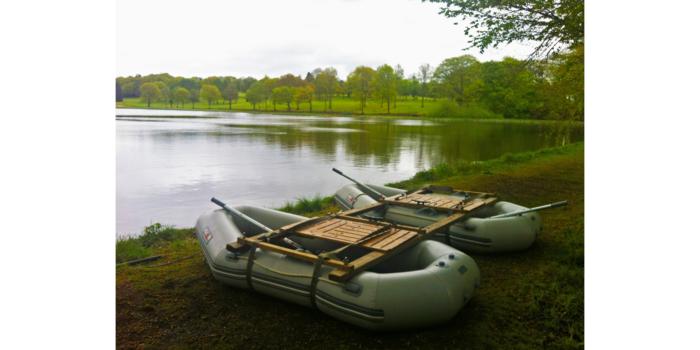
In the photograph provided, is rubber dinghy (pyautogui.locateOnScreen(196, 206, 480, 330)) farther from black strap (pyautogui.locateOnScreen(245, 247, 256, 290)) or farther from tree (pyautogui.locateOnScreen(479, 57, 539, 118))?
tree (pyautogui.locateOnScreen(479, 57, 539, 118))

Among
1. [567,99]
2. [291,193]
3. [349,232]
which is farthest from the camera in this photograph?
[291,193]

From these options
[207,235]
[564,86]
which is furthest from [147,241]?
[564,86]

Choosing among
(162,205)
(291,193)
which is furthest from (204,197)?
(291,193)

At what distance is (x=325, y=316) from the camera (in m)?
2.87

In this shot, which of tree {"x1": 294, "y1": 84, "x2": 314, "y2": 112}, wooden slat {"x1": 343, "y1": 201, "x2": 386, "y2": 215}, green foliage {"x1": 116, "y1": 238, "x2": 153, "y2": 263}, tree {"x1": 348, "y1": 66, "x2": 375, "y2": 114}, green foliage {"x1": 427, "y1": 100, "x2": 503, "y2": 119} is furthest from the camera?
tree {"x1": 294, "y1": 84, "x2": 314, "y2": 112}

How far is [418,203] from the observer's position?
4.70 metres

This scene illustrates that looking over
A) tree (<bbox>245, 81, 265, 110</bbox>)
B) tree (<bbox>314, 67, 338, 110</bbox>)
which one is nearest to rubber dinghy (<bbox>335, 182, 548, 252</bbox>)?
tree (<bbox>314, 67, 338, 110</bbox>)

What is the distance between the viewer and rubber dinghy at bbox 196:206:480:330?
8.36 feet

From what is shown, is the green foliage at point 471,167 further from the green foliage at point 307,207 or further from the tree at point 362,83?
the tree at point 362,83

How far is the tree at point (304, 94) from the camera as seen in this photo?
39.1 m

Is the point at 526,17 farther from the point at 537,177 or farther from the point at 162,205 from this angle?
the point at 162,205

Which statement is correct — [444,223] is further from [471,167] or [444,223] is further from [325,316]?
[471,167]

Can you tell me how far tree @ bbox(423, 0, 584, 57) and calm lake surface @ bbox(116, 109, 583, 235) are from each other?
1263 millimetres

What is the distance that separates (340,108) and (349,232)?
128ft
